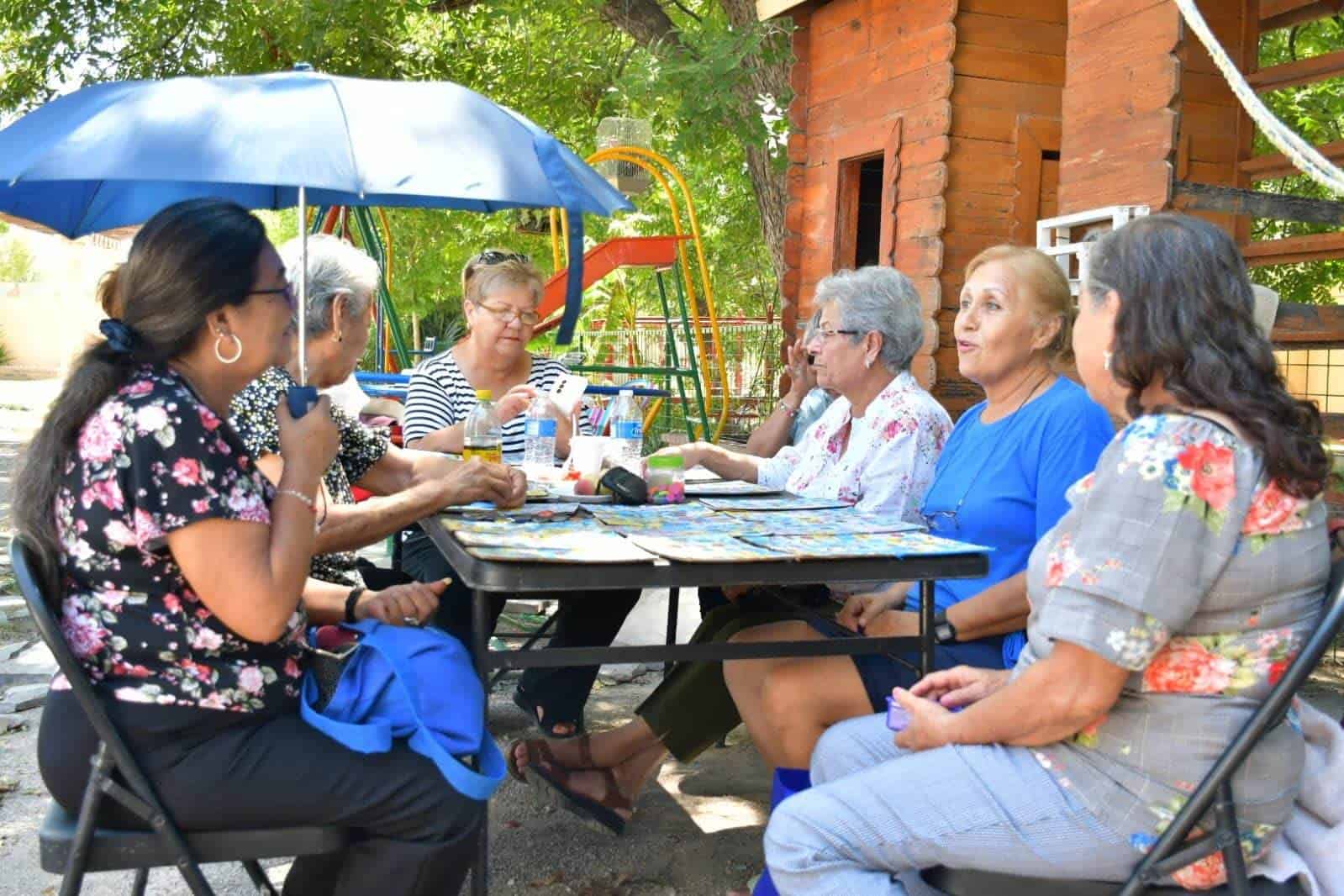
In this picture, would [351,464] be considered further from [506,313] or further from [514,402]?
[506,313]

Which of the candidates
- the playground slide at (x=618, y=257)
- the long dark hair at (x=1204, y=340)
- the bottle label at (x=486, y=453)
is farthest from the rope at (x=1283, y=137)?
the playground slide at (x=618, y=257)

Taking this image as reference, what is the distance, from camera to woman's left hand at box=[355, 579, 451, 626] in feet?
8.74

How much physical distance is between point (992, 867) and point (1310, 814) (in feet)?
1.68

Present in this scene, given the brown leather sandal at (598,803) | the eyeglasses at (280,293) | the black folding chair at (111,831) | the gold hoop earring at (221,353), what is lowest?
the brown leather sandal at (598,803)

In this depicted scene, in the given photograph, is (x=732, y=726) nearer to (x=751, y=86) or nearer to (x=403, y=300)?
(x=751, y=86)

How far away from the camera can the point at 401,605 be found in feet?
8.75

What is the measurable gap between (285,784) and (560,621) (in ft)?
6.91

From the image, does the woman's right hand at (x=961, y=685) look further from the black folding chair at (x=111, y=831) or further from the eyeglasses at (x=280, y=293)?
the eyeglasses at (x=280, y=293)

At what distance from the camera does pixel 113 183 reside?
151 inches

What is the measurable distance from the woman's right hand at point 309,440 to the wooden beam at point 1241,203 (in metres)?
3.52

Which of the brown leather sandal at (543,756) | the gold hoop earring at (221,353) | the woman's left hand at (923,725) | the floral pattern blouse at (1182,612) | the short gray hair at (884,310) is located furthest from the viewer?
the short gray hair at (884,310)

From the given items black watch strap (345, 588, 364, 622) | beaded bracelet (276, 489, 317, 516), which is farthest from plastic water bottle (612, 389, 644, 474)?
beaded bracelet (276, 489, 317, 516)

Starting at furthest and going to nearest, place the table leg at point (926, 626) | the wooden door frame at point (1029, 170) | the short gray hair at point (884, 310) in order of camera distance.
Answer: the wooden door frame at point (1029, 170)
the short gray hair at point (884, 310)
the table leg at point (926, 626)

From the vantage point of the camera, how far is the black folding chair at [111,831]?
1.92 meters
